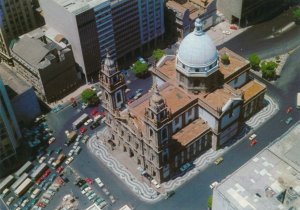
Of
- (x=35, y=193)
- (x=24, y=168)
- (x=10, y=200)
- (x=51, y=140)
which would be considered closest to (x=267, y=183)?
(x=35, y=193)

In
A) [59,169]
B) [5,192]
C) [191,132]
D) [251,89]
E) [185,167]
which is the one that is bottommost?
[5,192]

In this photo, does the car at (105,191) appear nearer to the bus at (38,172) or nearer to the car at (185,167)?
the bus at (38,172)

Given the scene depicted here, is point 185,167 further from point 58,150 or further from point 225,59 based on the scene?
point 58,150

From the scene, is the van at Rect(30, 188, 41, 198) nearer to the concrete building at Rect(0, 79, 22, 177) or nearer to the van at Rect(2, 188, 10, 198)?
the van at Rect(2, 188, 10, 198)

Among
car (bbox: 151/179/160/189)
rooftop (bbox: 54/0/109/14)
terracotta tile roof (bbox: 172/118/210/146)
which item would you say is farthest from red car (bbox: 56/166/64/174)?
rooftop (bbox: 54/0/109/14)

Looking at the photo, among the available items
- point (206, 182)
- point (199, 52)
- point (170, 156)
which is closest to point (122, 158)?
point (170, 156)

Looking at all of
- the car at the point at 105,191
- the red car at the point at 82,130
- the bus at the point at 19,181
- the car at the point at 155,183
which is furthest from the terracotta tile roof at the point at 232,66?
the bus at the point at 19,181
